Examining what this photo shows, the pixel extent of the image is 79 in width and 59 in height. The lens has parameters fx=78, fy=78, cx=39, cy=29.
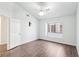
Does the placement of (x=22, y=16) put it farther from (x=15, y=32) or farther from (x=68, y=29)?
(x=68, y=29)

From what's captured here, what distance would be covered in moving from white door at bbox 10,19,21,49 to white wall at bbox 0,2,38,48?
0.30m

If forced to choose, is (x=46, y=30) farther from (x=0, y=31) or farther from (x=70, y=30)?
(x=0, y=31)

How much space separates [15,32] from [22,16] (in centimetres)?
128

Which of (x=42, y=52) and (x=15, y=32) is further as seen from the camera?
(x=15, y=32)

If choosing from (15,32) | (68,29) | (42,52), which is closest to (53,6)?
(68,29)

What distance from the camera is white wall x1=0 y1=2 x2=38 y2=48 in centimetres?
390

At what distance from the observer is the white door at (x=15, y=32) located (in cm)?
432

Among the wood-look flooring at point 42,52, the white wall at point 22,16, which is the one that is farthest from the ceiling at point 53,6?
the wood-look flooring at point 42,52

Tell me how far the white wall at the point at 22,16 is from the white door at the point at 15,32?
0.99 ft

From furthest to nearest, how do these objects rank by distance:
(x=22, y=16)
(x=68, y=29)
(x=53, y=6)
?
(x=68, y=29) < (x=22, y=16) < (x=53, y=6)

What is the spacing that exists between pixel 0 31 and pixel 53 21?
3902 millimetres

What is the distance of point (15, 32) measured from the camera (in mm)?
4645

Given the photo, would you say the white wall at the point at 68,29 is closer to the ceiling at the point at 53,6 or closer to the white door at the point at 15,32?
the ceiling at the point at 53,6

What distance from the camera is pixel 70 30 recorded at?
5336mm
